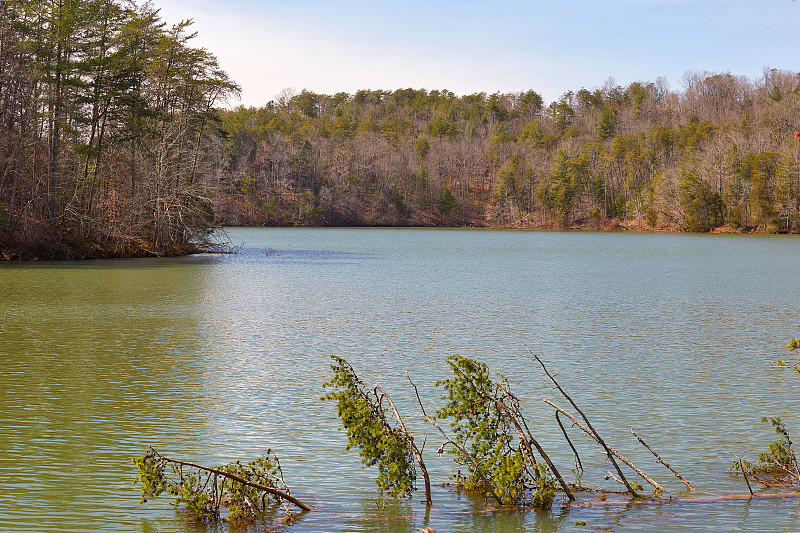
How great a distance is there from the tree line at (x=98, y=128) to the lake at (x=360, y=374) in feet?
30.0

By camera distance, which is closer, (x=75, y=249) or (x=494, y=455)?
(x=494, y=455)

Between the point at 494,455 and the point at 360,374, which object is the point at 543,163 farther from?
the point at 494,455

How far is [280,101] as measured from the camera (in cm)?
15875

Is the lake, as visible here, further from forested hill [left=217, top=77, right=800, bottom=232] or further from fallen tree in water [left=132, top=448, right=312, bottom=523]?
forested hill [left=217, top=77, right=800, bottom=232]

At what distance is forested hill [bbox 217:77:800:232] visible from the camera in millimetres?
90113

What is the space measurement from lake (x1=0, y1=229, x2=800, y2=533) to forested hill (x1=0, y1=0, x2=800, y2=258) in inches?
427

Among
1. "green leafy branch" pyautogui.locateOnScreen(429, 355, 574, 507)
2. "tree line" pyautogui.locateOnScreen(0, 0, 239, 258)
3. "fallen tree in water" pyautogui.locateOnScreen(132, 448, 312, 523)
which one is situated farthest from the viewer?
"tree line" pyautogui.locateOnScreen(0, 0, 239, 258)

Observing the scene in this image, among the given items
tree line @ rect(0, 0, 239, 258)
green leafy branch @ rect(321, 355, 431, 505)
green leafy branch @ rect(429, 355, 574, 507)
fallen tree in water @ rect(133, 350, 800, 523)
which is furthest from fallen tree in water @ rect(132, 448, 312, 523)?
tree line @ rect(0, 0, 239, 258)

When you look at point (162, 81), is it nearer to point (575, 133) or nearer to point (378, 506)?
point (378, 506)

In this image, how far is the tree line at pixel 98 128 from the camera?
32594mm

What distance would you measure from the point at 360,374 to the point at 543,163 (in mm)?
113004

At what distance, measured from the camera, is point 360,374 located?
11.7 m

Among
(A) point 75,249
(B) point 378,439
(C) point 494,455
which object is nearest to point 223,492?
(B) point 378,439

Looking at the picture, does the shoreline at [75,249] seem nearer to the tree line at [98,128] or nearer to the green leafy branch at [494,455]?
the tree line at [98,128]
